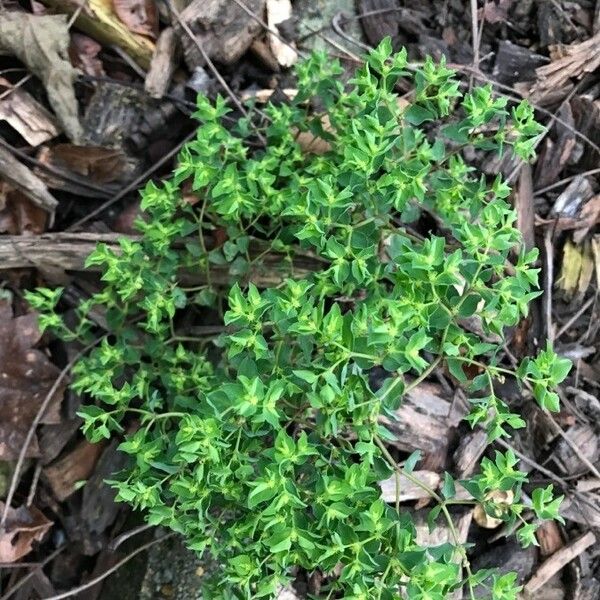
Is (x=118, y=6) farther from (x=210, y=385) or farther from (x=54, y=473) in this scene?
(x=54, y=473)

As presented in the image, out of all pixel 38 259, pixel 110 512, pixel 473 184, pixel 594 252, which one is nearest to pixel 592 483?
pixel 594 252

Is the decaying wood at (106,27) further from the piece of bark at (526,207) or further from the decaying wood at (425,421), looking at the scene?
the decaying wood at (425,421)

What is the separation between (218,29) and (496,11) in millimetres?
1010

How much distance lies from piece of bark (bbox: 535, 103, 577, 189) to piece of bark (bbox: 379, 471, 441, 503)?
107 centimetres

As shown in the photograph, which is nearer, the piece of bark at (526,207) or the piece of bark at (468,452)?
the piece of bark at (468,452)

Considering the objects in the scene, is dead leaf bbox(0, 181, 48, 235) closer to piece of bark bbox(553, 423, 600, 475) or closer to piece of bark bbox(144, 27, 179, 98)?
piece of bark bbox(144, 27, 179, 98)

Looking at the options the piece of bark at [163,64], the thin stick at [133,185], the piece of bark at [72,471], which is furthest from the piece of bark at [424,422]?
the piece of bark at [163,64]

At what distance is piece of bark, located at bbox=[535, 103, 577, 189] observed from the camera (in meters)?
2.45

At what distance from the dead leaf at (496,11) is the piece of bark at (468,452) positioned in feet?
4.87

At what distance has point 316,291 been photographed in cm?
178

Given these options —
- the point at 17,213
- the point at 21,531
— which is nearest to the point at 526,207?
the point at 17,213

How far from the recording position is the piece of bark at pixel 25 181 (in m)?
2.36

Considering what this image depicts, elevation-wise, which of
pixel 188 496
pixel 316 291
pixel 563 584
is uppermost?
pixel 316 291

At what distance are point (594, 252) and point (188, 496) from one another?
1.59 m
